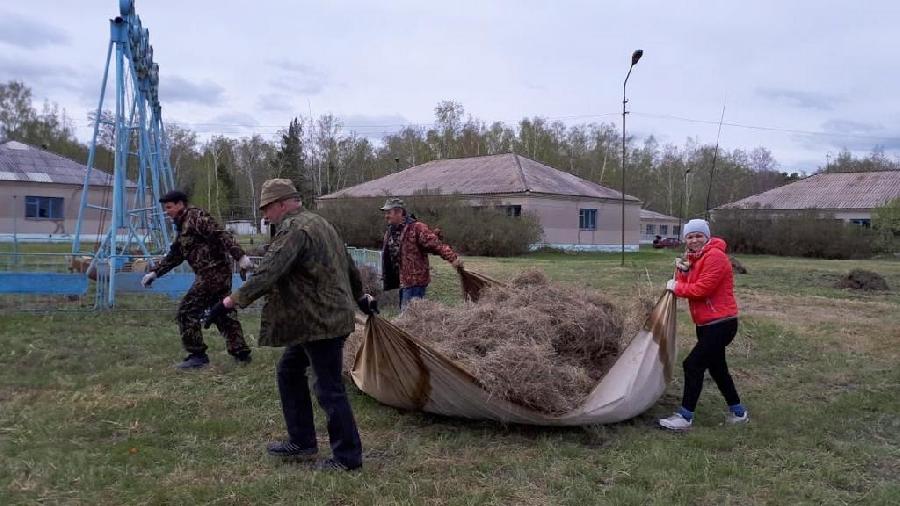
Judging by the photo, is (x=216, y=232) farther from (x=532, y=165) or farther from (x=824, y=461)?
(x=532, y=165)

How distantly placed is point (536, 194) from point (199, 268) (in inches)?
939

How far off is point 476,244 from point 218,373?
20.0 m

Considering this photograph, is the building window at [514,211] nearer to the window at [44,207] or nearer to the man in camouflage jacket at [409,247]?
the window at [44,207]

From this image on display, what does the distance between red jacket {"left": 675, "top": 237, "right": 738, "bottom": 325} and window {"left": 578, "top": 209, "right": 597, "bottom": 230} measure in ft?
89.2

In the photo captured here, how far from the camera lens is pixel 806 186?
40.8m

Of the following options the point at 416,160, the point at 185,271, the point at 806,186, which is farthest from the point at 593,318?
the point at 416,160

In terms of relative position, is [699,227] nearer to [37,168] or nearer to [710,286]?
[710,286]

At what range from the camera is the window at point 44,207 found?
2823 centimetres

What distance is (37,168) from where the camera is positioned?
2878 centimetres

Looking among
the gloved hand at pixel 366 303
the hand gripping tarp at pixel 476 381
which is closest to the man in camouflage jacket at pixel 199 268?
the hand gripping tarp at pixel 476 381

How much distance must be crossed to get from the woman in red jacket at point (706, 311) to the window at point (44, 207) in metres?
30.0

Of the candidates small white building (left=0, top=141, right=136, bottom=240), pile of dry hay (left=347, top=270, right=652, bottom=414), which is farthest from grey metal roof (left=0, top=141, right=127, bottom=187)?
pile of dry hay (left=347, top=270, right=652, bottom=414)

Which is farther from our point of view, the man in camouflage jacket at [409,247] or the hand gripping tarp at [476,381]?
the man in camouflage jacket at [409,247]

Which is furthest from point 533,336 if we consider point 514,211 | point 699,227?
point 514,211
